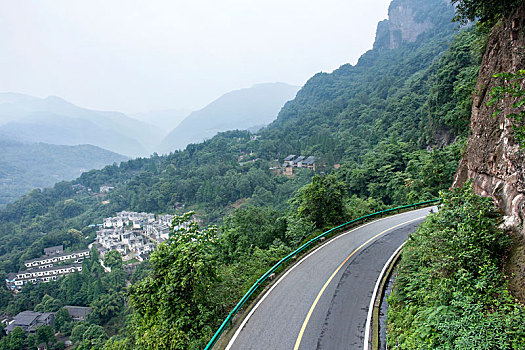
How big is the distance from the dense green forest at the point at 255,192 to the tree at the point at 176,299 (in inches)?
1.4

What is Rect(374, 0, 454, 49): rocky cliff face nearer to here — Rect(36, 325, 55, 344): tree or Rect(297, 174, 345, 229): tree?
Rect(297, 174, 345, 229): tree

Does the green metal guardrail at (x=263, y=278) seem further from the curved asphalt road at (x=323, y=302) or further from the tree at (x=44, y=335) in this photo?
the tree at (x=44, y=335)

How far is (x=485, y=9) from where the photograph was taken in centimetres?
891

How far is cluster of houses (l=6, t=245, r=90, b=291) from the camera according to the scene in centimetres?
5541

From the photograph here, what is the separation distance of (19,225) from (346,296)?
114721 mm

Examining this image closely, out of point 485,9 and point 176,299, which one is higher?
point 485,9

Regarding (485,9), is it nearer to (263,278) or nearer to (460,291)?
(460,291)

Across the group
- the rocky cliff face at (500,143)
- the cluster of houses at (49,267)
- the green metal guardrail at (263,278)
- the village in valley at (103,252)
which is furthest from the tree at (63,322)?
the rocky cliff face at (500,143)

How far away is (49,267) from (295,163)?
63.6 metres

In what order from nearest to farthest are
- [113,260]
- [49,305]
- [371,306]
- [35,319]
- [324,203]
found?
[371,306] < [324,203] < [35,319] < [49,305] < [113,260]

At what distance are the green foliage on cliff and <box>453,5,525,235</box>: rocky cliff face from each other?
56 cm

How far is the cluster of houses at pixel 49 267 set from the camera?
5541 cm

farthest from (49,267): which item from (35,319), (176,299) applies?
(176,299)

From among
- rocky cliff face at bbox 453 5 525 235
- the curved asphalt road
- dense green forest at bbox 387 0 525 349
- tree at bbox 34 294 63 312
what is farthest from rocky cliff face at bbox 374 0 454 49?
tree at bbox 34 294 63 312
